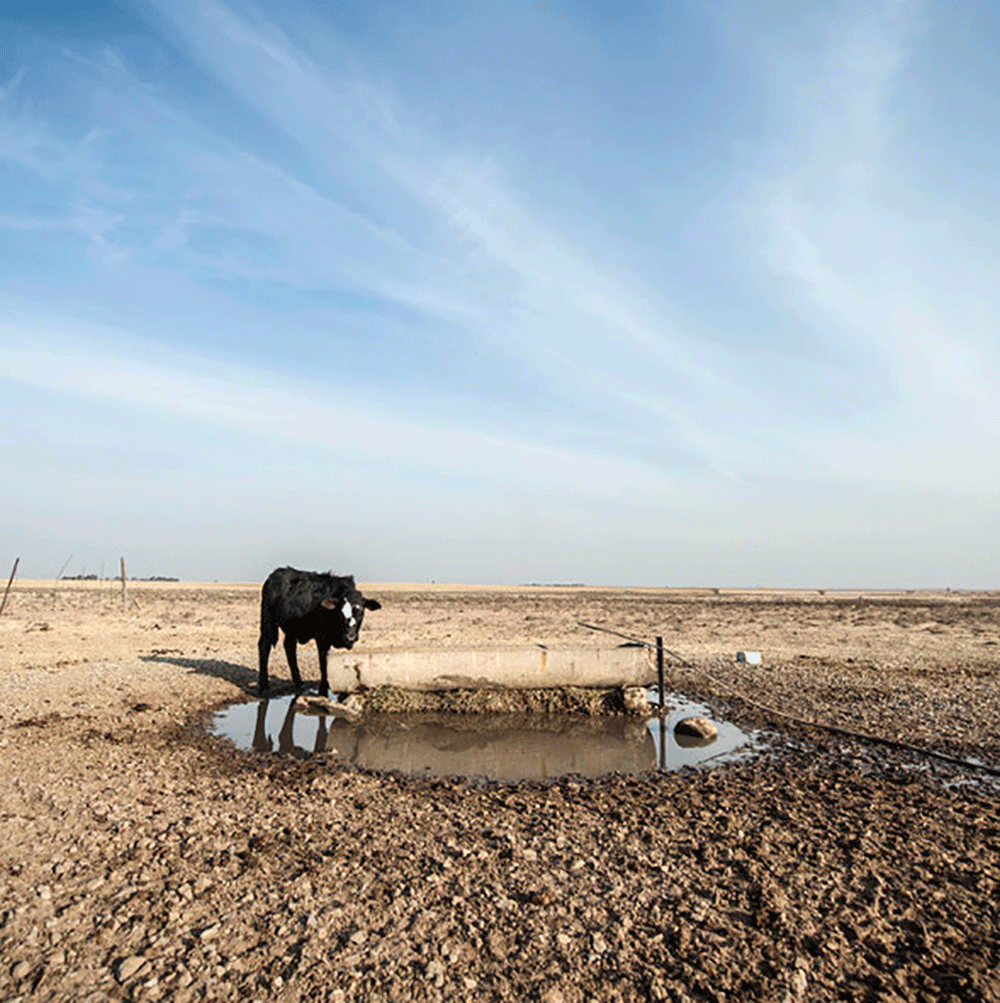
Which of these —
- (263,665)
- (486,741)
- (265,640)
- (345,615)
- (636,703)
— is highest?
(345,615)

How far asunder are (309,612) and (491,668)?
340 cm

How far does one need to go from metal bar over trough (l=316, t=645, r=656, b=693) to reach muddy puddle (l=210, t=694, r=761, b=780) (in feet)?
1.86

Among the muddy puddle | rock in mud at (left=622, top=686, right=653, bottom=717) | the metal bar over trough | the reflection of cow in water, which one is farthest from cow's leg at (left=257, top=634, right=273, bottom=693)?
rock in mud at (left=622, top=686, right=653, bottom=717)

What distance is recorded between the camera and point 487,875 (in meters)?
4.93

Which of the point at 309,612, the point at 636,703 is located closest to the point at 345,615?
the point at 309,612

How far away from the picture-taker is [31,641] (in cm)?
1755

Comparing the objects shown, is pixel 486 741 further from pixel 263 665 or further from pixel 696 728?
pixel 263 665

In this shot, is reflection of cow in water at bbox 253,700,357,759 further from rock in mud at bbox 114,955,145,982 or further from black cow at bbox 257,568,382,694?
rock in mud at bbox 114,955,145,982

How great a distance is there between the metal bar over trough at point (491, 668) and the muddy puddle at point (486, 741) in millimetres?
566

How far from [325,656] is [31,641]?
10588mm

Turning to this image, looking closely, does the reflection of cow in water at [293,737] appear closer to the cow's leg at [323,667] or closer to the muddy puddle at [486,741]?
the muddy puddle at [486,741]

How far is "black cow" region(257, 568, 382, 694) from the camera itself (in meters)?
11.6

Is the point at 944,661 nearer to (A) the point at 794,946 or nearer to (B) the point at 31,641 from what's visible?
(A) the point at 794,946

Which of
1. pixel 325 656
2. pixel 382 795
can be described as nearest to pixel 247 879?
pixel 382 795
